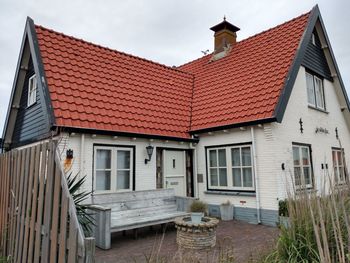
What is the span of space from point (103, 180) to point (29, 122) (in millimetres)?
3684

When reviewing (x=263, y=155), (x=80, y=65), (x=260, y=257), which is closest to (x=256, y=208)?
(x=263, y=155)

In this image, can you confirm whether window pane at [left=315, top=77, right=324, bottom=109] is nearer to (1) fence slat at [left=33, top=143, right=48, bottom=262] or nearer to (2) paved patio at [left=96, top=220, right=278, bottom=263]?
(2) paved patio at [left=96, top=220, right=278, bottom=263]

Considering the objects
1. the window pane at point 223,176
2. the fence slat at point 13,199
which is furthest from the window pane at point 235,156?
the fence slat at point 13,199

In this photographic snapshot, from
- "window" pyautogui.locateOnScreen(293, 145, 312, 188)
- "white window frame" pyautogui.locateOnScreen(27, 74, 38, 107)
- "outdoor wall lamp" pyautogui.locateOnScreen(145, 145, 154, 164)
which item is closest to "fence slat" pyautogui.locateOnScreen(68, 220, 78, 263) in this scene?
"outdoor wall lamp" pyautogui.locateOnScreen(145, 145, 154, 164)

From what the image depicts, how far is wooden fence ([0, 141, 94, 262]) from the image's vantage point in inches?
113

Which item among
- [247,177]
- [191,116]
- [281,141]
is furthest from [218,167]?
[191,116]

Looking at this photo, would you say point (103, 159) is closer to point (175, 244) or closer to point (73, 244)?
point (175, 244)

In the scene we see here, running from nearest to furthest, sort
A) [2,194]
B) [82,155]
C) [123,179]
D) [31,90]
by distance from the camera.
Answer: [2,194] → [82,155] → [123,179] → [31,90]

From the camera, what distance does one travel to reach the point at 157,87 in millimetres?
11461

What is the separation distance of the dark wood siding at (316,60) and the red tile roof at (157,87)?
3.87ft

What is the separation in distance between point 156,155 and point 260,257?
618 cm

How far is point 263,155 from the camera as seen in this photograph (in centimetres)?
877

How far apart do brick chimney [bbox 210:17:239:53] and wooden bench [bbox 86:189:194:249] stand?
8395 millimetres

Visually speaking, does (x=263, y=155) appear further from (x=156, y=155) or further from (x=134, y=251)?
(x=134, y=251)
